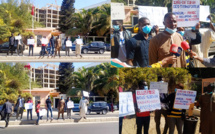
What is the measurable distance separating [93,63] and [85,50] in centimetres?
33

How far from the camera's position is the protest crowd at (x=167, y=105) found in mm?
5449

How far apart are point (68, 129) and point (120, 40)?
2061 millimetres

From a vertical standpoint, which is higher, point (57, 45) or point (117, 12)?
point (117, 12)

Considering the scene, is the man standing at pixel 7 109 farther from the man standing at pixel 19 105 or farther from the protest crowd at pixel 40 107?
the man standing at pixel 19 105

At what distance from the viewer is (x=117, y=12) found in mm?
5477

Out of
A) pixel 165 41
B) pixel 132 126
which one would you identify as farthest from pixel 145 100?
pixel 165 41

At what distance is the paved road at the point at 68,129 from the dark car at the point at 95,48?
1.42 m

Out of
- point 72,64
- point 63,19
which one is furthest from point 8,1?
point 72,64

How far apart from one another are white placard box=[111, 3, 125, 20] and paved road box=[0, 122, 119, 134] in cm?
217

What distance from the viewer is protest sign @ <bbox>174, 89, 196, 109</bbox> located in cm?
551

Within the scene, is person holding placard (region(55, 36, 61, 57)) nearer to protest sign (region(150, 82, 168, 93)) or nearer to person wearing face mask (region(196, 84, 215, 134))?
protest sign (region(150, 82, 168, 93))

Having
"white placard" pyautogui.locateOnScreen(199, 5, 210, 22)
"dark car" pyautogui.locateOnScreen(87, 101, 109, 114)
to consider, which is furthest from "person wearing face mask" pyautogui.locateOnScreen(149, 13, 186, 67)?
"dark car" pyautogui.locateOnScreen(87, 101, 109, 114)

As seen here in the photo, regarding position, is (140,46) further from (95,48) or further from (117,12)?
(95,48)

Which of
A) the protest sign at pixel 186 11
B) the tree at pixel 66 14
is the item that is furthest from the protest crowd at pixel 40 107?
the protest sign at pixel 186 11
